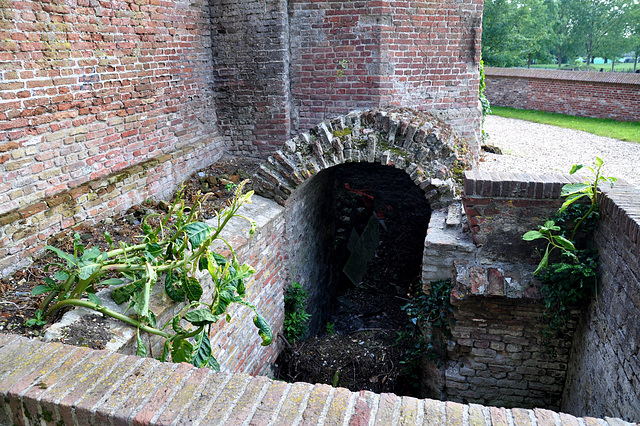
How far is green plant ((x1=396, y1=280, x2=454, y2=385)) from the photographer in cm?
470

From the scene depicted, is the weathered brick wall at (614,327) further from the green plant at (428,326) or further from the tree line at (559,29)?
the tree line at (559,29)

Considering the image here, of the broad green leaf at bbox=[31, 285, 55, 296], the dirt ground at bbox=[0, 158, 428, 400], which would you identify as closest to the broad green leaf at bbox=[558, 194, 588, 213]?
the dirt ground at bbox=[0, 158, 428, 400]

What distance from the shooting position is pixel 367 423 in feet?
6.68

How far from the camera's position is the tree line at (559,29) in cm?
2211

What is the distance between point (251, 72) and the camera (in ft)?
20.1

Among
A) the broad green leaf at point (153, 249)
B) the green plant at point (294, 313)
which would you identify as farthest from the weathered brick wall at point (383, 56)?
the broad green leaf at point (153, 249)

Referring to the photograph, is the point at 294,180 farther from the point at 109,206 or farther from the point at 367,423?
the point at 367,423

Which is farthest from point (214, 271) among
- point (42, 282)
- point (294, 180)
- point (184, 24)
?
point (184, 24)

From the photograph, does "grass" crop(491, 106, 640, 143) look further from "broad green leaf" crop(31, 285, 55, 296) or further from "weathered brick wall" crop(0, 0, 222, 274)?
"broad green leaf" crop(31, 285, 55, 296)

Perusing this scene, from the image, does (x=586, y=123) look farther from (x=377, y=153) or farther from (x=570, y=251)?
(x=570, y=251)

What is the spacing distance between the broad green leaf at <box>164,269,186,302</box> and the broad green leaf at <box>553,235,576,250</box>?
3.19m

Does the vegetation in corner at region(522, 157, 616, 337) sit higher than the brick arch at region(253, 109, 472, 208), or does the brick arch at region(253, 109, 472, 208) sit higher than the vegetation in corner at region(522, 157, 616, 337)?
the brick arch at region(253, 109, 472, 208)

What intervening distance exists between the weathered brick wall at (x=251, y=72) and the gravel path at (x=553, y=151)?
12.6 ft

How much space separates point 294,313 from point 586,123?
1186 cm
